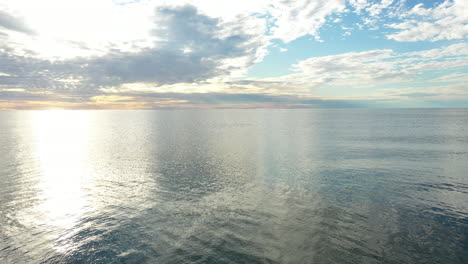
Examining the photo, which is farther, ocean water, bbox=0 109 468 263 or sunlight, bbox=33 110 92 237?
sunlight, bbox=33 110 92 237

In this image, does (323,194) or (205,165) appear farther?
(205,165)

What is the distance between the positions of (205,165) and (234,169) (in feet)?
21.9

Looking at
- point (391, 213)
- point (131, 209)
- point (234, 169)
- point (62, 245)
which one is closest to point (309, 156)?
point (234, 169)

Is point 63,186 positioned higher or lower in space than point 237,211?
lower

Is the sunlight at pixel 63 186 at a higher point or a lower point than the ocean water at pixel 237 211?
lower

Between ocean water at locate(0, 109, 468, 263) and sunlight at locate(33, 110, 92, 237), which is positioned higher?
ocean water at locate(0, 109, 468, 263)

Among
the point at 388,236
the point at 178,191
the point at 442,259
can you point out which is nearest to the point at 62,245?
the point at 178,191

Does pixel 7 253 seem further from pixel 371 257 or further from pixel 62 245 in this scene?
pixel 371 257

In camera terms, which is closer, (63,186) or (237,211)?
(237,211)

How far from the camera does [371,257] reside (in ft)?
63.0

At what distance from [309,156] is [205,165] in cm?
2474

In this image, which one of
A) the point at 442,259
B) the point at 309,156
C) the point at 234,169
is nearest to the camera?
the point at 442,259

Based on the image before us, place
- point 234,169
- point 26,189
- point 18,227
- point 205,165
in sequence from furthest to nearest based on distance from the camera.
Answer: point 205,165 → point 234,169 → point 26,189 → point 18,227

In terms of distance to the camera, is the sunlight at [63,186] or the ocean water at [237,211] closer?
the ocean water at [237,211]
